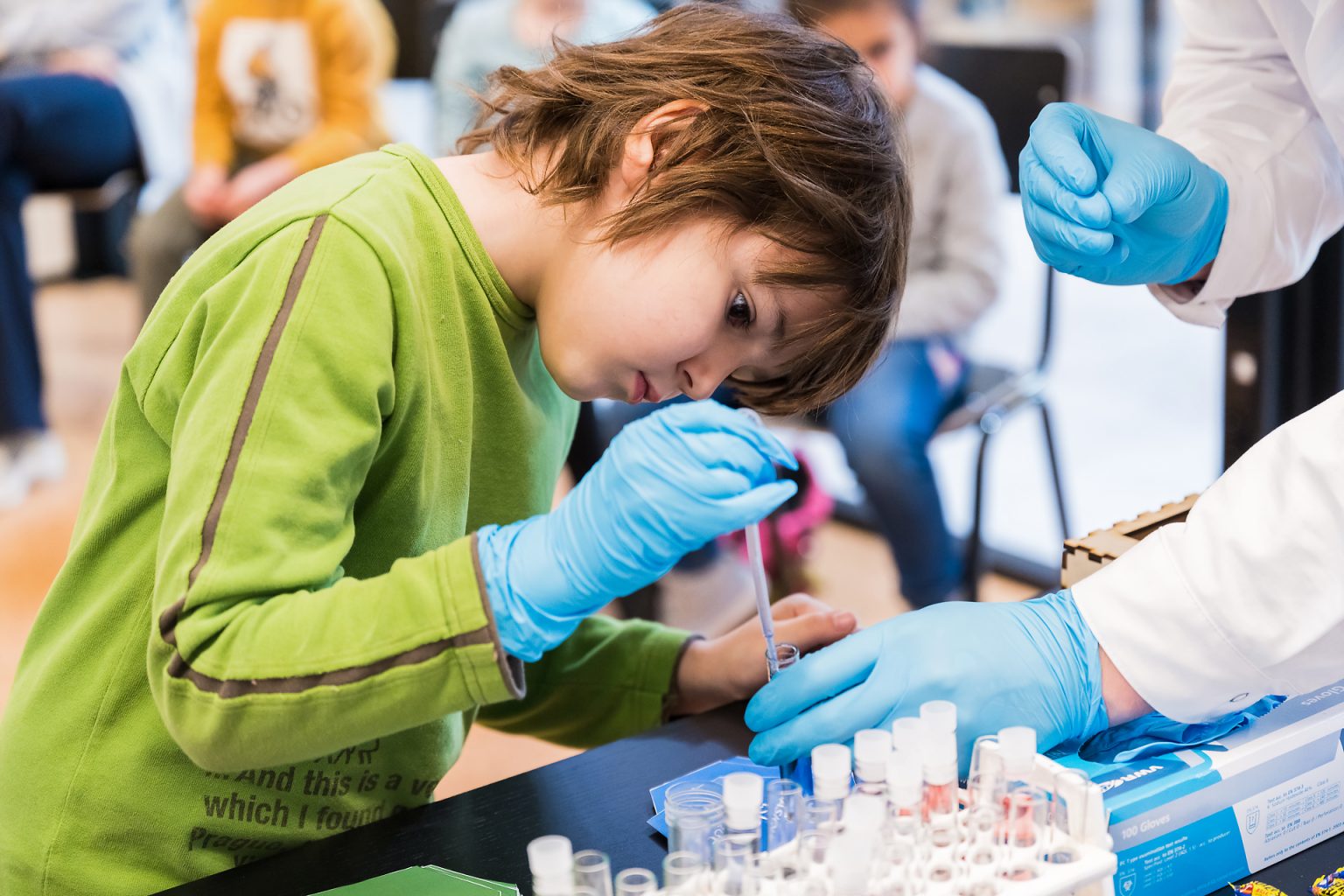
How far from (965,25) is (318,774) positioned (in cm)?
255

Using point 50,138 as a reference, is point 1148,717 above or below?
above

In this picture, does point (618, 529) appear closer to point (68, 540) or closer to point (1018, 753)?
point (1018, 753)

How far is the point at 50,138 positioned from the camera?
3.34m

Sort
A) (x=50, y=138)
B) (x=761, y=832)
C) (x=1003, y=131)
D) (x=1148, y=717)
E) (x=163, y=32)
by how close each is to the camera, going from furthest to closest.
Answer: (x=163, y=32)
(x=50, y=138)
(x=1003, y=131)
(x=1148, y=717)
(x=761, y=832)

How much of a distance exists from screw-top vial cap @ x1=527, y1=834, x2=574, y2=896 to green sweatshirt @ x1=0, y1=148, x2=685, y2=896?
0.14 meters

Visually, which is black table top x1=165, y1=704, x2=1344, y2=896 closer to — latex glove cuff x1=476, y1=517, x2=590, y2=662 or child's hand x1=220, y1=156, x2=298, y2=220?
latex glove cuff x1=476, y1=517, x2=590, y2=662

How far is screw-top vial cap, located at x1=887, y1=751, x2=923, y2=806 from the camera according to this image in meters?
0.71

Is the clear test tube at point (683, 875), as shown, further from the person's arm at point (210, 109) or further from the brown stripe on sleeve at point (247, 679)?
the person's arm at point (210, 109)

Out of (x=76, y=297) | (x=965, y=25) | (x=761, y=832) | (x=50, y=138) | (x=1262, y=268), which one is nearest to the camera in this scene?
(x=761, y=832)

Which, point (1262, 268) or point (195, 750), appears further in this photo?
point (1262, 268)

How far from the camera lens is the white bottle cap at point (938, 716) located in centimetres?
74

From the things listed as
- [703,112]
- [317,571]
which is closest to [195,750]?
[317,571]

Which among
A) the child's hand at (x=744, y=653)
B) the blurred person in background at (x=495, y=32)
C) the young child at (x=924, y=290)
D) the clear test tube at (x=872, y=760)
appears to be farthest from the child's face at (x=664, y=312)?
the blurred person in background at (x=495, y=32)

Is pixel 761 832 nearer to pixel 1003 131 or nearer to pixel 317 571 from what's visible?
pixel 317 571
